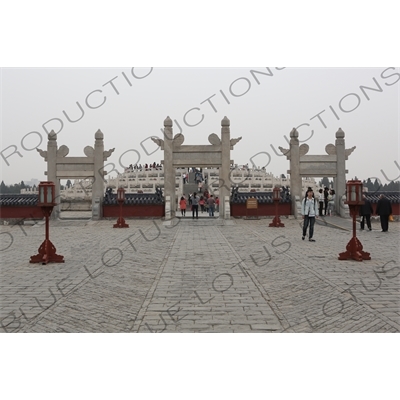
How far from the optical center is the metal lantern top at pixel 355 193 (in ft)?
32.2

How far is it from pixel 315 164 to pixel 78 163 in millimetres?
12729

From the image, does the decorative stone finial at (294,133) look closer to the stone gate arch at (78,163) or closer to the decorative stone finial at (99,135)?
the stone gate arch at (78,163)

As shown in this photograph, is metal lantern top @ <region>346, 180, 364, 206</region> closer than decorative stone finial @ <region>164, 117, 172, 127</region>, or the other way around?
metal lantern top @ <region>346, 180, 364, 206</region>

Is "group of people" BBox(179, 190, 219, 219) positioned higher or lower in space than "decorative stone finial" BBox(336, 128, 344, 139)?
lower

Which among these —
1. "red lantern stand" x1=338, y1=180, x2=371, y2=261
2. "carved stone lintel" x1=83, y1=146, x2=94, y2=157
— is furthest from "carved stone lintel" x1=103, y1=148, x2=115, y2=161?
"red lantern stand" x1=338, y1=180, x2=371, y2=261

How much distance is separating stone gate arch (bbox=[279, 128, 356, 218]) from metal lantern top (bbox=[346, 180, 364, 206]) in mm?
14305

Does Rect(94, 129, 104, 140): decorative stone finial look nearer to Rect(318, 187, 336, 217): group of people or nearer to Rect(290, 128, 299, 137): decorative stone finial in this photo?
Rect(290, 128, 299, 137): decorative stone finial

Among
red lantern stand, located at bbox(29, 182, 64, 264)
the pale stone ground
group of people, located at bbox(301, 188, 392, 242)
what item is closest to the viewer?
the pale stone ground

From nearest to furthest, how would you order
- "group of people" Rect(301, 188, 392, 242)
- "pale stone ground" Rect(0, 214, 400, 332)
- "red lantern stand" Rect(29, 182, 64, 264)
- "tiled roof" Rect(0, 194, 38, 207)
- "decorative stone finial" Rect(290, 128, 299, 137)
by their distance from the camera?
"pale stone ground" Rect(0, 214, 400, 332) < "red lantern stand" Rect(29, 182, 64, 264) < "group of people" Rect(301, 188, 392, 242) < "tiled roof" Rect(0, 194, 38, 207) < "decorative stone finial" Rect(290, 128, 299, 137)

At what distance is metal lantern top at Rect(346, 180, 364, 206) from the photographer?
32.2ft

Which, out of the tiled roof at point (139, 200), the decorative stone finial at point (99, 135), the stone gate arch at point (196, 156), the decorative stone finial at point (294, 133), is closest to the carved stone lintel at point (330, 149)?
the decorative stone finial at point (294, 133)

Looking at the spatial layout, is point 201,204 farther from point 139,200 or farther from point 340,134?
point 340,134

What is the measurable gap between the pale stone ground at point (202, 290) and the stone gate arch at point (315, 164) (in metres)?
11.9

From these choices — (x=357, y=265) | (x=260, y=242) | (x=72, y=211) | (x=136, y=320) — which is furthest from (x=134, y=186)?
(x=136, y=320)
